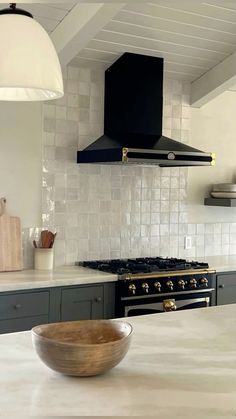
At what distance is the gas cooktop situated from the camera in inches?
148

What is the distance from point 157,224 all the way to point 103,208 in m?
0.54

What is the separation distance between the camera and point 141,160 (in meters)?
3.66

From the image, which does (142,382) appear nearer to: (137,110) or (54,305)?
(54,305)

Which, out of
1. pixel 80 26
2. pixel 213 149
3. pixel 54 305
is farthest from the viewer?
pixel 213 149

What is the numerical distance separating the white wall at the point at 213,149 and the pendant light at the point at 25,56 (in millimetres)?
3174

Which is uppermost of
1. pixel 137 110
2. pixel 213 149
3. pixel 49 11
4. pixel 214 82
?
pixel 49 11

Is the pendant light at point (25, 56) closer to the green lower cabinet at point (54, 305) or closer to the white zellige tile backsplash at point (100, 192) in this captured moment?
the green lower cabinet at point (54, 305)

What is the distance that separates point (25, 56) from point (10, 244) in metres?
2.27

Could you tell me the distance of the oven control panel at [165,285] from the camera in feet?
11.9

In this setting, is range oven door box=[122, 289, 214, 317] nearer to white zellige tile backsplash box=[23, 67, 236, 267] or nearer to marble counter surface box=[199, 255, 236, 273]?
marble counter surface box=[199, 255, 236, 273]

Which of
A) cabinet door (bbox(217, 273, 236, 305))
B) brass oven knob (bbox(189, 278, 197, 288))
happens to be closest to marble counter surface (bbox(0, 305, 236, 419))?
brass oven knob (bbox(189, 278, 197, 288))

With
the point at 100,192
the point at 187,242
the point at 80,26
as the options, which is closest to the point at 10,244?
the point at 100,192

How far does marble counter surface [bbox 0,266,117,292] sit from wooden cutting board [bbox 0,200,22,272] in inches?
3.0

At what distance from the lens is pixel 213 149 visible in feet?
15.9
